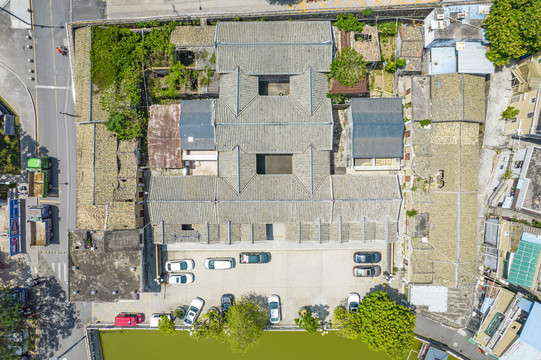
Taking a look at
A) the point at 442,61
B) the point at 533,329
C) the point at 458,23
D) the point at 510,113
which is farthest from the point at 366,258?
the point at 458,23

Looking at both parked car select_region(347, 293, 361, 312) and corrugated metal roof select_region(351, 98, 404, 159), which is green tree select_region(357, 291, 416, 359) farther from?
corrugated metal roof select_region(351, 98, 404, 159)

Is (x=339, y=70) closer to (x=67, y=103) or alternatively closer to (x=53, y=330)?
(x=67, y=103)

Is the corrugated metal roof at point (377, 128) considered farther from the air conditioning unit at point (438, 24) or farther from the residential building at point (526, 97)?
the residential building at point (526, 97)

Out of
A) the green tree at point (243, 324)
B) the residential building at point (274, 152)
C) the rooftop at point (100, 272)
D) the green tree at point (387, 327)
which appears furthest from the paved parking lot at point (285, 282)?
the residential building at point (274, 152)

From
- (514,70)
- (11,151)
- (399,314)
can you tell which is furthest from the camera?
(11,151)

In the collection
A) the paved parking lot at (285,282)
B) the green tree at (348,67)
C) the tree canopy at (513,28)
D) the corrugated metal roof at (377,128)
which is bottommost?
the paved parking lot at (285,282)

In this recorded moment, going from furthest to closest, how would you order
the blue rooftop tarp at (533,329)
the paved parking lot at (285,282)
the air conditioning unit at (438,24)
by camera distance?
1. the paved parking lot at (285,282)
2. the air conditioning unit at (438,24)
3. the blue rooftop tarp at (533,329)

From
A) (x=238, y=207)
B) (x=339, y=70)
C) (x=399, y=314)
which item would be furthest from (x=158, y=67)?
(x=399, y=314)
